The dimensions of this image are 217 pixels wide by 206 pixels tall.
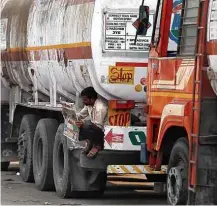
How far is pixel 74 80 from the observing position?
46.6ft

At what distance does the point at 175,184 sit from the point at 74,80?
400 centimetres

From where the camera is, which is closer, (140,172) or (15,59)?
(140,172)

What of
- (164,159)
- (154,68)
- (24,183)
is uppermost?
(154,68)

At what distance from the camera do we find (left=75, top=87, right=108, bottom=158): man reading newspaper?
13266 mm

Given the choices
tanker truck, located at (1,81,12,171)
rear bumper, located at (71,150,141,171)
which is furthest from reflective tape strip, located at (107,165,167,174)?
tanker truck, located at (1,81,12,171)

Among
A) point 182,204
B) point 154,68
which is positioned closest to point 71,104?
point 154,68

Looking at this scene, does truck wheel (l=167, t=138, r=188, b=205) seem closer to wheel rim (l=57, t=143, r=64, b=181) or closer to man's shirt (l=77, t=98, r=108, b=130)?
man's shirt (l=77, t=98, r=108, b=130)

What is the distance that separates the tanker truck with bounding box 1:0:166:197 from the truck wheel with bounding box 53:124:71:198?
15 mm

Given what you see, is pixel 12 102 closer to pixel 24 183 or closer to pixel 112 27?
A: pixel 24 183

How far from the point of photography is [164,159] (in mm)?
11594

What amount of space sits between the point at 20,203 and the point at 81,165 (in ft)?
3.75

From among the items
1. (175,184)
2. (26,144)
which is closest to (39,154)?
(26,144)

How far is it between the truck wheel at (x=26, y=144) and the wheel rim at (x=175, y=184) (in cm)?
641

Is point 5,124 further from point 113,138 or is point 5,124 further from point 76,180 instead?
point 113,138
